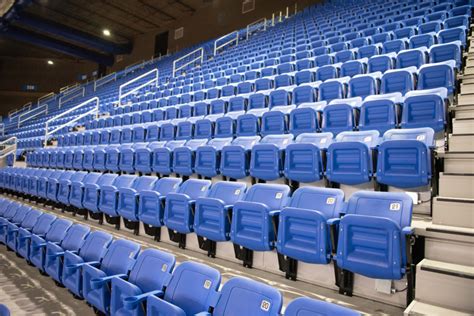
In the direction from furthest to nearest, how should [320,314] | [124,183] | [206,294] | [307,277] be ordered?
[124,183], [307,277], [206,294], [320,314]

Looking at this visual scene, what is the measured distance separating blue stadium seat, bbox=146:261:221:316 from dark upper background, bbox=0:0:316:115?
7.46 m

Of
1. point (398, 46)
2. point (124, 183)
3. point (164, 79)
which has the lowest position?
point (124, 183)

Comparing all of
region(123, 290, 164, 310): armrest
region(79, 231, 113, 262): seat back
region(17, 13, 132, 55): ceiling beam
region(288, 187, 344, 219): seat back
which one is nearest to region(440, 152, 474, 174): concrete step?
region(288, 187, 344, 219): seat back

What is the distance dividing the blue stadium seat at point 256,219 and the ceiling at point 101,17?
8.64 meters

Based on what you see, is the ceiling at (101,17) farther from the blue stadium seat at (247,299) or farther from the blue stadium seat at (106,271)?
the blue stadium seat at (247,299)

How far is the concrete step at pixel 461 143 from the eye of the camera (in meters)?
1.51

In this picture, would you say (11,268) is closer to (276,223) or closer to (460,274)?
(276,223)

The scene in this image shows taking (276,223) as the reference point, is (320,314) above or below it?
below

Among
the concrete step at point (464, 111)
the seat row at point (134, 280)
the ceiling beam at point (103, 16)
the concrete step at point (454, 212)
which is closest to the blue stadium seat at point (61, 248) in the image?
the seat row at point (134, 280)

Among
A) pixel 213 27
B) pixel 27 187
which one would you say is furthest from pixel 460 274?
pixel 213 27

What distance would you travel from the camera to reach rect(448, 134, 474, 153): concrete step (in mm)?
1512

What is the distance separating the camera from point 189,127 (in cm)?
293

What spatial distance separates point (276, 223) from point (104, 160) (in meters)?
2.11

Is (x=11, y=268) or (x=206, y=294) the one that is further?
(x=11, y=268)
